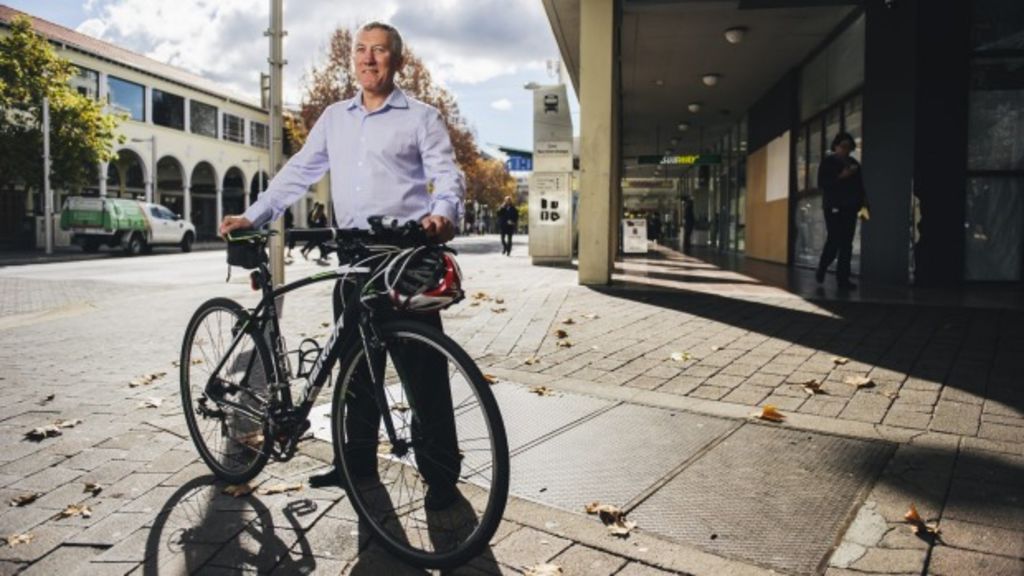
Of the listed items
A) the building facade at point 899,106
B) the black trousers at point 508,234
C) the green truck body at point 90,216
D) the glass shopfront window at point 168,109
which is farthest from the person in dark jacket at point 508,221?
the glass shopfront window at point 168,109

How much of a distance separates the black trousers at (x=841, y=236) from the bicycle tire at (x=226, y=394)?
910cm

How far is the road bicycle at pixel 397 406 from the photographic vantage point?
2316mm

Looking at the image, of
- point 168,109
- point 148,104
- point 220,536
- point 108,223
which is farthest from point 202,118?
point 220,536

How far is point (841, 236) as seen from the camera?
33.8ft

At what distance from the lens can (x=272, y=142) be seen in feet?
28.6

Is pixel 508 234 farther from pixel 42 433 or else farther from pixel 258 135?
pixel 258 135

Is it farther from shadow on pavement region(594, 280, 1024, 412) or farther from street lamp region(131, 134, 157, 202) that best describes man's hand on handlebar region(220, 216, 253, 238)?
street lamp region(131, 134, 157, 202)

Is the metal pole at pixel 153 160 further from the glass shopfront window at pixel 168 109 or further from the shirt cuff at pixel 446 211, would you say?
the shirt cuff at pixel 446 211

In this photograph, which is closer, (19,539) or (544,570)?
(544,570)

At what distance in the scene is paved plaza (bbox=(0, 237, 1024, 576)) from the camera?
2443 mm

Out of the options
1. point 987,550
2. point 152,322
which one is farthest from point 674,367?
point 152,322

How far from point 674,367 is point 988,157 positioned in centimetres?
783

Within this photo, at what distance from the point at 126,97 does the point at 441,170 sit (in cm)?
4340

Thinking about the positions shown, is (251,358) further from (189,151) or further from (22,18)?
(189,151)
